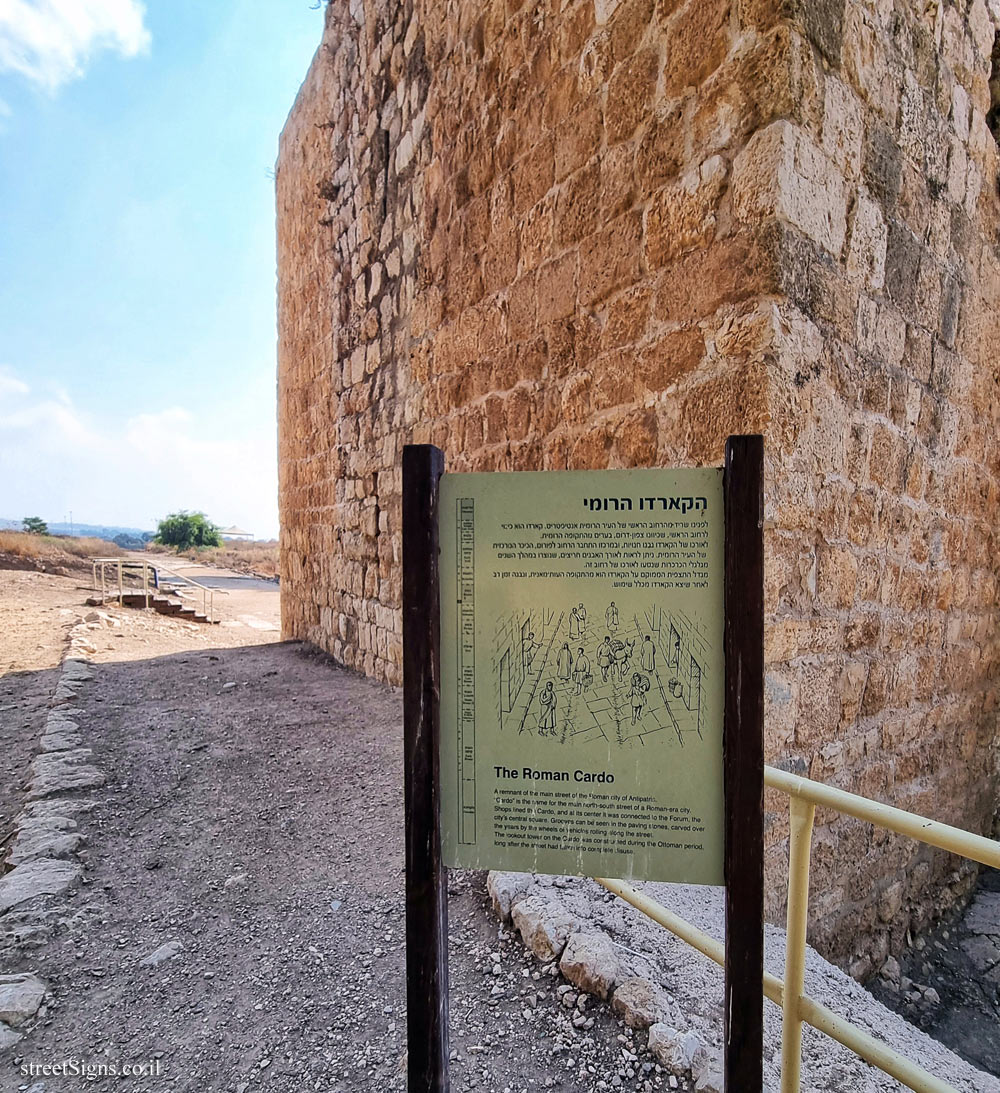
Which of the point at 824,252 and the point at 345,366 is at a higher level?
the point at 345,366

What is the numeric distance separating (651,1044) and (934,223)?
3.15 m

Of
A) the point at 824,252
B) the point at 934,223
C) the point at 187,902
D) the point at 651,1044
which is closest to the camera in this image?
the point at 651,1044

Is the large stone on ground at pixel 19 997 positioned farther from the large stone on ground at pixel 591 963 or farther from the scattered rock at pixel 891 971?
the scattered rock at pixel 891 971

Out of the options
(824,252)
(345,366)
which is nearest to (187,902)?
(824,252)

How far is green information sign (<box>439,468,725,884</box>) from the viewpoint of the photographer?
3.61 feet

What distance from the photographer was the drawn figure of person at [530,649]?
1.16m

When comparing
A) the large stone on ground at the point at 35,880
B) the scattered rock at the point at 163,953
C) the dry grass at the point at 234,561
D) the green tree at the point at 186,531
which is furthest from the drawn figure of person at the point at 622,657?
the green tree at the point at 186,531

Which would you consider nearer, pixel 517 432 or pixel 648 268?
pixel 648 268

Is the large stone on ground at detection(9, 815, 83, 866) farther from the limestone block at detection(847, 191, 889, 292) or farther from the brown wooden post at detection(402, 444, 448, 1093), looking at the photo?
the limestone block at detection(847, 191, 889, 292)

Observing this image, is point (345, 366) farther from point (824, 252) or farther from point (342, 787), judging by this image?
point (824, 252)

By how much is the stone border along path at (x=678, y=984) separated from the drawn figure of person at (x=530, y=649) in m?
0.99

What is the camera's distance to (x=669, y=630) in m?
1.11

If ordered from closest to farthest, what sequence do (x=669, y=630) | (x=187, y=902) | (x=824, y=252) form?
(x=669, y=630), (x=824, y=252), (x=187, y=902)

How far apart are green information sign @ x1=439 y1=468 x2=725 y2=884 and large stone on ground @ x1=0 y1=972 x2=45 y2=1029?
1.45 metres
